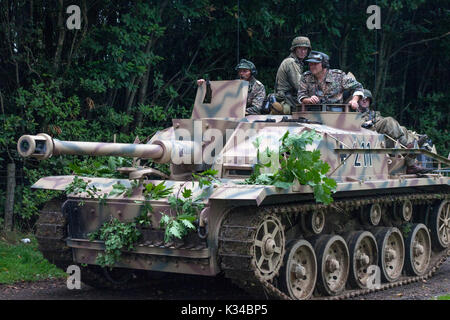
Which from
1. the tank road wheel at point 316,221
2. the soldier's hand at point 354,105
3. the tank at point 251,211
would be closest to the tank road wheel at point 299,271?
the tank at point 251,211

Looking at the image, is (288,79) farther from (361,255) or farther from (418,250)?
(418,250)

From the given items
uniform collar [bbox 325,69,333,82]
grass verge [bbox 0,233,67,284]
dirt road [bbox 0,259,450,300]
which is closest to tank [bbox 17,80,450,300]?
dirt road [bbox 0,259,450,300]

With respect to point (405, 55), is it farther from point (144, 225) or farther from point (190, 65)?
point (144, 225)

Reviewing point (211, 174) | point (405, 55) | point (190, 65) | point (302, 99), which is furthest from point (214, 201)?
point (405, 55)

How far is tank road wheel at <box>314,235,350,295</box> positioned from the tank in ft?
0.05

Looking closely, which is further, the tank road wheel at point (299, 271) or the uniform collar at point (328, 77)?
the uniform collar at point (328, 77)

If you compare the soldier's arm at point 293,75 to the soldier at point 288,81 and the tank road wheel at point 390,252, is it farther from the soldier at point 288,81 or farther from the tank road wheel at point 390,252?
the tank road wheel at point 390,252

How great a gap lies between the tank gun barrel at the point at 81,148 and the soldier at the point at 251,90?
88.1 inches

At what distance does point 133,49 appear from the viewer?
1460 cm

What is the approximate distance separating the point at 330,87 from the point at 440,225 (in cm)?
338

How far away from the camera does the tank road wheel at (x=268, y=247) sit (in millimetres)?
8648

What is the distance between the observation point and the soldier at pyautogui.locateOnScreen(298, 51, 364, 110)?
1148cm

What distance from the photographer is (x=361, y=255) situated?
1102 centimetres

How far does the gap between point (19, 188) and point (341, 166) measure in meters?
6.51
